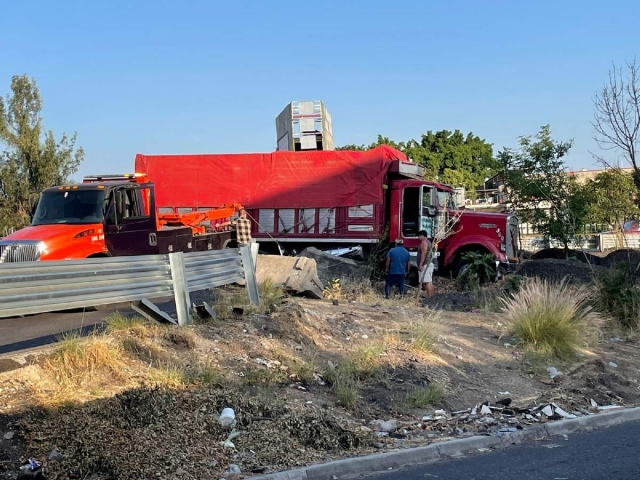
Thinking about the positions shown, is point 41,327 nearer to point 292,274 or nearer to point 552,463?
→ point 292,274

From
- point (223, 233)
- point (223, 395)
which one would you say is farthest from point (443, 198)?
point (223, 395)

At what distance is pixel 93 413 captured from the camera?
5.28m

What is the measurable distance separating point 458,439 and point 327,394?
147cm

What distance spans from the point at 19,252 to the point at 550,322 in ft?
28.6

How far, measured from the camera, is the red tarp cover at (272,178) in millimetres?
17781

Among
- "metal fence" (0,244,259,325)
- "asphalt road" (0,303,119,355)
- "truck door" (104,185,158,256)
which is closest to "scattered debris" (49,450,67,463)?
"metal fence" (0,244,259,325)

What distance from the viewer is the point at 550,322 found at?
378 inches

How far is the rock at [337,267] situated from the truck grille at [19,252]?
273 inches

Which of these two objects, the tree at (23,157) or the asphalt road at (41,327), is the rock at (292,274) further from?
the tree at (23,157)

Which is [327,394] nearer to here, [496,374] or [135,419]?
[135,419]

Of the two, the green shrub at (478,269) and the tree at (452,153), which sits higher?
the tree at (452,153)

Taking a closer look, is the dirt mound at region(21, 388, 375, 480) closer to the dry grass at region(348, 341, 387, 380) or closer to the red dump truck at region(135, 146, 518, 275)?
the dry grass at region(348, 341, 387, 380)

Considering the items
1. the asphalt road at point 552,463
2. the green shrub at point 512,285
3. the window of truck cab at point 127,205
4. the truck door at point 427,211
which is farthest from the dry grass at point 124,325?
the truck door at point 427,211

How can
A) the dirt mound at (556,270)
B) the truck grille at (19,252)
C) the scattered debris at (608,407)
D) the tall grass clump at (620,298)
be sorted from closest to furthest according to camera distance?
the scattered debris at (608,407) → the truck grille at (19,252) → the tall grass clump at (620,298) → the dirt mound at (556,270)
